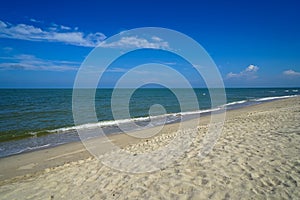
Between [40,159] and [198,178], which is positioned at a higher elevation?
[198,178]

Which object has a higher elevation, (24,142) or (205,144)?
(205,144)

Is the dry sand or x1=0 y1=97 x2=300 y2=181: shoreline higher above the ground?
the dry sand

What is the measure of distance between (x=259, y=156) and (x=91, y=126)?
12368mm

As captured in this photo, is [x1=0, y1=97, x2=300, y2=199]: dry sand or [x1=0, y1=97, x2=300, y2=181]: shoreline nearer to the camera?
[x1=0, y1=97, x2=300, y2=199]: dry sand

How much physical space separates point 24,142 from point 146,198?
32.5 ft

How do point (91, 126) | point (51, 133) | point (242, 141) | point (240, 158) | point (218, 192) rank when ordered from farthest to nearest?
point (91, 126) < point (51, 133) < point (242, 141) < point (240, 158) < point (218, 192)

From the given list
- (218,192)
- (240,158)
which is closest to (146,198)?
(218,192)

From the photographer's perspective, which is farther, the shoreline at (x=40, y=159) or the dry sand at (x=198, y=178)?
the shoreline at (x=40, y=159)

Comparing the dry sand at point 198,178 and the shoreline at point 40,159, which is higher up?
the dry sand at point 198,178

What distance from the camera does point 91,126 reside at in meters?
15.8

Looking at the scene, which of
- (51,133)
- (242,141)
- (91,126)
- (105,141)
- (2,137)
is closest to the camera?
(242,141)

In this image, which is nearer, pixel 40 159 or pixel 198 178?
pixel 198 178

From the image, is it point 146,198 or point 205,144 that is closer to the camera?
point 146,198

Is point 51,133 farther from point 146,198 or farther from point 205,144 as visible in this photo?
point 146,198
